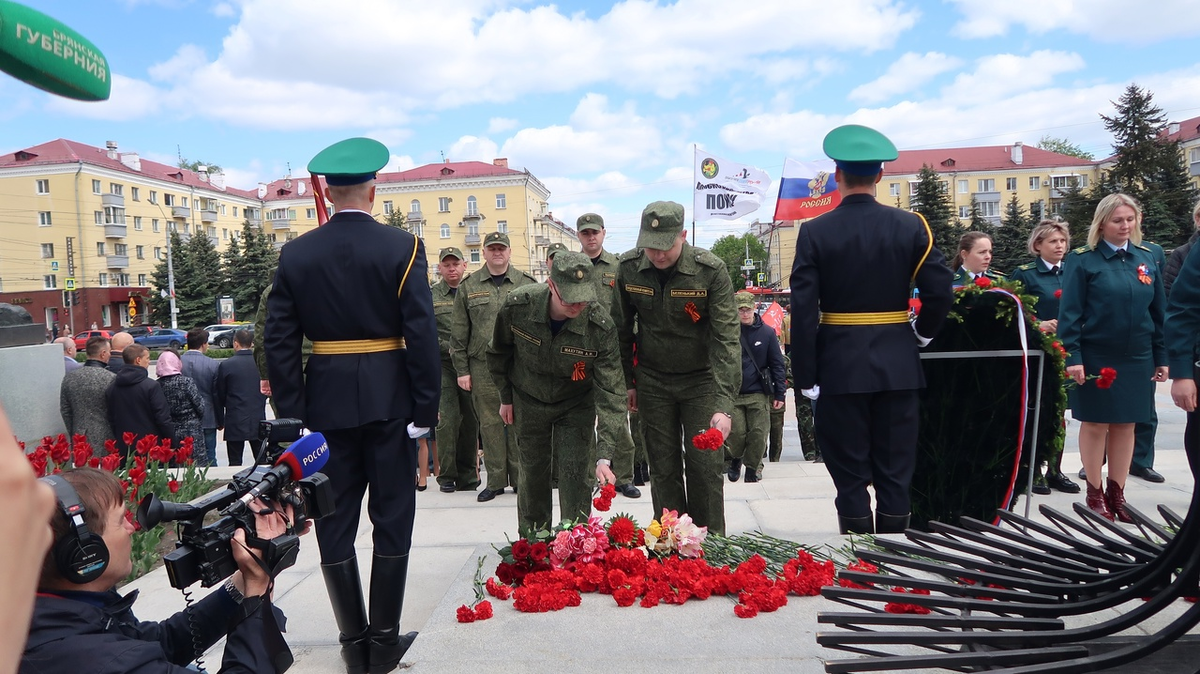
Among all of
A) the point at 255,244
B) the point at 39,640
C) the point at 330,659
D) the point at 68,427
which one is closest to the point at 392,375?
the point at 330,659

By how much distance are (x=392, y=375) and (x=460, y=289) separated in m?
3.56

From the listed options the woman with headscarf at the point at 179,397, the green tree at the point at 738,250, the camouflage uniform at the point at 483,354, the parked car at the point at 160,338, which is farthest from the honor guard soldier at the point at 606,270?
the green tree at the point at 738,250

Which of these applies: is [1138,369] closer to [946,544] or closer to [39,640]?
[946,544]

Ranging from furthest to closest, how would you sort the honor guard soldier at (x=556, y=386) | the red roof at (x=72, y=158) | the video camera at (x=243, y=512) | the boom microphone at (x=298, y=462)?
the red roof at (x=72, y=158) < the honor guard soldier at (x=556, y=386) < the boom microphone at (x=298, y=462) < the video camera at (x=243, y=512)

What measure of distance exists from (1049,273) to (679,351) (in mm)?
3463

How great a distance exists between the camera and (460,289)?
23.3 feet

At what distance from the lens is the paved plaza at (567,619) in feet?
9.49

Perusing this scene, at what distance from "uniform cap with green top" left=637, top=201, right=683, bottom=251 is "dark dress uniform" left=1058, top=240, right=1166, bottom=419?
2743mm

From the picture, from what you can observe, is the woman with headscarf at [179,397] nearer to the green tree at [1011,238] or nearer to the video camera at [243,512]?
the video camera at [243,512]

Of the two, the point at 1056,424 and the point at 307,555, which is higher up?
the point at 1056,424

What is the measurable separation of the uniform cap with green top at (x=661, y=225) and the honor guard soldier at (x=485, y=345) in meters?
2.56

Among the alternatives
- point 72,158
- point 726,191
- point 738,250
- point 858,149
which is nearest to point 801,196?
point 726,191

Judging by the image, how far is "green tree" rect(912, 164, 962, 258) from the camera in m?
45.5

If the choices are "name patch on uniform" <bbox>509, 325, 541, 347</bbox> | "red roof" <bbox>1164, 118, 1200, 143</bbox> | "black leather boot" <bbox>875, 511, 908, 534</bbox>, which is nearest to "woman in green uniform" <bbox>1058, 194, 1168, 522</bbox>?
"black leather boot" <bbox>875, 511, 908, 534</bbox>
